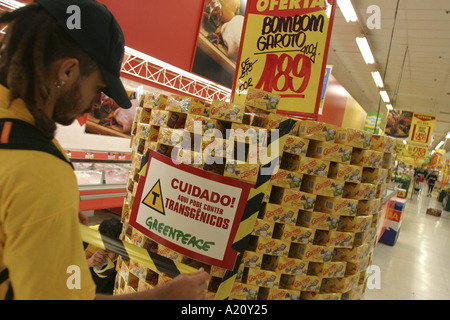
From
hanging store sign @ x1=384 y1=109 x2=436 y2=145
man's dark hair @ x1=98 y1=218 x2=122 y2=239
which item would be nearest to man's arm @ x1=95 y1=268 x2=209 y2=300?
man's dark hair @ x1=98 y1=218 x2=122 y2=239

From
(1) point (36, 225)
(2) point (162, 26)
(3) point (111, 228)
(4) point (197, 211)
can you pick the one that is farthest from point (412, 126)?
(1) point (36, 225)

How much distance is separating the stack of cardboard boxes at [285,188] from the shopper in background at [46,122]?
4.13ft

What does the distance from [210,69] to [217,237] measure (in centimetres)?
678

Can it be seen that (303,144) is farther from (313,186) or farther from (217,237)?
(217,237)

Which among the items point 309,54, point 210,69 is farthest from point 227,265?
point 210,69

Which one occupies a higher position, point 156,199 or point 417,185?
point 156,199

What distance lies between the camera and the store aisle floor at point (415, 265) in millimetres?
5297

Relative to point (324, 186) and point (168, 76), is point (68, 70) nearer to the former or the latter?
point (324, 186)

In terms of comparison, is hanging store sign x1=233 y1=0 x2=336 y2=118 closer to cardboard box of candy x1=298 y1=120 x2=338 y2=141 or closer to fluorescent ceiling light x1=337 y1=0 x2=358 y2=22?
cardboard box of candy x1=298 y1=120 x2=338 y2=141

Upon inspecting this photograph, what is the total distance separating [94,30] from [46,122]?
34 centimetres

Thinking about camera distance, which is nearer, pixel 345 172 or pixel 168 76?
pixel 345 172

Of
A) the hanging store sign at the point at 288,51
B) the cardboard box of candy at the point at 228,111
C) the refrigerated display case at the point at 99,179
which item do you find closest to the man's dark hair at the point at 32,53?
the cardboard box of candy at the point at 228,111

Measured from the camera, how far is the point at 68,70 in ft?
3.16
